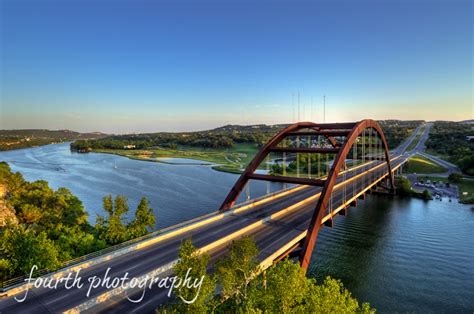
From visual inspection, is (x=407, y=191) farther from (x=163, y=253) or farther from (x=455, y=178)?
(x=163, y=253)

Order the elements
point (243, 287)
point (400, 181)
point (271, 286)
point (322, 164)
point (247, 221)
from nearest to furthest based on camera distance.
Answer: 1. point (271, 286)
2. point (243, 287)
3. point (247, 221)
4. point (400, 181)
5. point (322, 164)

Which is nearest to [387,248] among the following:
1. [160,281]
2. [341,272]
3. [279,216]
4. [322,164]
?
[341,272]

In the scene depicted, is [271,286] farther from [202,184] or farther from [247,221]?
[202,184]

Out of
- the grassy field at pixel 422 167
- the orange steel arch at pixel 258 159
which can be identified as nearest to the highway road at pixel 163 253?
the orange steel arch at pixel 258 159

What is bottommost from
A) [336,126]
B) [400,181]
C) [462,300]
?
[462,300]

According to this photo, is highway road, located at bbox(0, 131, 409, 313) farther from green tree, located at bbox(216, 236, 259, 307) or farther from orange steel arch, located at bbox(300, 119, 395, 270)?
green tree, located at bbox(216, 236, 259, 307)
